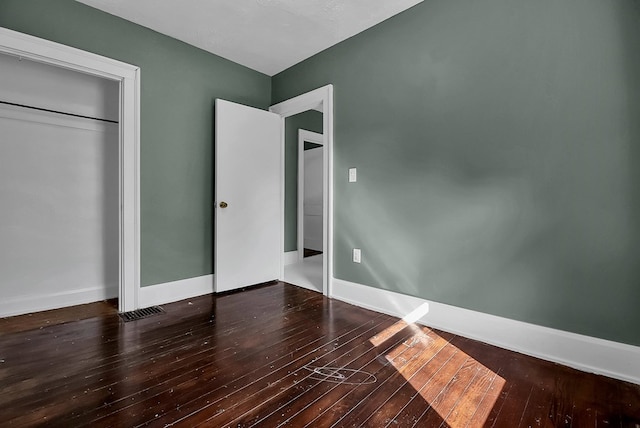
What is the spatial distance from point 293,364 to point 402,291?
3.76 feet

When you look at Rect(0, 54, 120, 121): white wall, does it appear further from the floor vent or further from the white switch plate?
the white switch plate

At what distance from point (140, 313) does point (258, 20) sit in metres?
2.66

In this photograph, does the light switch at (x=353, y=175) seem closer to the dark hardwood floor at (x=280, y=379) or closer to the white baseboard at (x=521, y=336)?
the white baseboard at (x=521, y=336)

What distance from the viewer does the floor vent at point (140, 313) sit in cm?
246

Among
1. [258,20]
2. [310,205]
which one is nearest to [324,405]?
[258,20]

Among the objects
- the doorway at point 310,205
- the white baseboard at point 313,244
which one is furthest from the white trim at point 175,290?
the white baseboard at point 313,244

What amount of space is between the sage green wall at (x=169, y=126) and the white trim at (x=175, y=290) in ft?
0.19

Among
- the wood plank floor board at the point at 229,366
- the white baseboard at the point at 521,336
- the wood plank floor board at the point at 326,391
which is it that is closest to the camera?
the wood plank floor board at the point at 326,391

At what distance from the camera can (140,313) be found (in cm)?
257

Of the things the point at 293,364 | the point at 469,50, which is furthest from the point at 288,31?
the point at 293,364

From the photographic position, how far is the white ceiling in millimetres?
2381

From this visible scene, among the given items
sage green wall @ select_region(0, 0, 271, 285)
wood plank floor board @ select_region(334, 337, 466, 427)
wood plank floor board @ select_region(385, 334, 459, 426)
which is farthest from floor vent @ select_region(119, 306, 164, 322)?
wood plank floor board @ select_region(385, 334, 459, 426)

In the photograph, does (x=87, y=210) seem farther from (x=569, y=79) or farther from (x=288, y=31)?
(x=569, y=79)

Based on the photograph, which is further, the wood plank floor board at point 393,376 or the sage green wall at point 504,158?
the sage green wall at point 504,158
